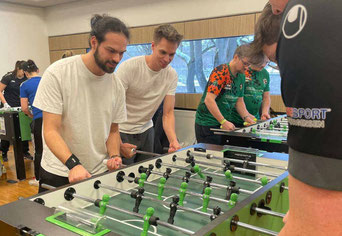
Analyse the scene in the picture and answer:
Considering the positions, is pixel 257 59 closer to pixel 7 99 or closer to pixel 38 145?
pixel 38 145

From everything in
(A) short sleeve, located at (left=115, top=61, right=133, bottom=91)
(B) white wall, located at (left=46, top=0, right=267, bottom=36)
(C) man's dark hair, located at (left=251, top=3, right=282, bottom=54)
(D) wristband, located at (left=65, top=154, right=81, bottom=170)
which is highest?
(B) white wall, located at (left=46, top=0, right=267, bottom=36)

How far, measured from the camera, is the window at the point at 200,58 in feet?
16.5

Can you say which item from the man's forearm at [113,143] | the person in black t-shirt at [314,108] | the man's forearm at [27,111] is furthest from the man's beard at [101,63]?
the man's forearm at [27,111]

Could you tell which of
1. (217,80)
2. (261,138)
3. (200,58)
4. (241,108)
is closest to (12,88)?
(200,58)

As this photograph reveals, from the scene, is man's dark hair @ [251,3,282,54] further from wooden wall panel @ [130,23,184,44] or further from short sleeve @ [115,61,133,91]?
wooden wall panel @ [130,23,184,44]

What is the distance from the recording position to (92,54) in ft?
6.01

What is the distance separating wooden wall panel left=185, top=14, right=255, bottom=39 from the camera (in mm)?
4684

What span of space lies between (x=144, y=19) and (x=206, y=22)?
1.40 meters

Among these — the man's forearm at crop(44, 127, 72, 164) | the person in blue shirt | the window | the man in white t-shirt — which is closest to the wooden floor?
the person in blue shirt

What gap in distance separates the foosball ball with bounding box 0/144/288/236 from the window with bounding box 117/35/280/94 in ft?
10.8

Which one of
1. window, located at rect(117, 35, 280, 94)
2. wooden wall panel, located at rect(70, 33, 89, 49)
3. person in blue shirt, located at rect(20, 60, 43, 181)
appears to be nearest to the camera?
person in blue shirt, located at rect(20, 60, 43, 181)

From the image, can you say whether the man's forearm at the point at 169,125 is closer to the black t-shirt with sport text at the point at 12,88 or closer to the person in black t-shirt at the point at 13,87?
the person in black t-shirt at the point at 13,87

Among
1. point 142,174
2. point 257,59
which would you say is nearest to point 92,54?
point 142,174

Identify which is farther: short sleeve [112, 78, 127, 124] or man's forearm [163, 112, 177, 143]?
man's forearm [163, 112, 177, 143]
